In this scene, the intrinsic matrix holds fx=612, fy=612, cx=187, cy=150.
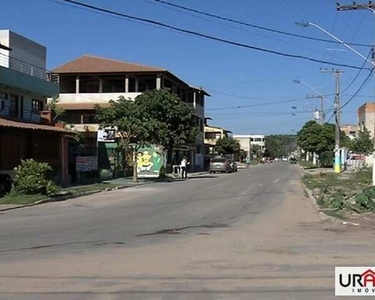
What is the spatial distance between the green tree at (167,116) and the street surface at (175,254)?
2136 cm

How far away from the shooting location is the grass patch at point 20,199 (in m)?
24.6

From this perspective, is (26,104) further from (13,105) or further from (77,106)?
(77,106)

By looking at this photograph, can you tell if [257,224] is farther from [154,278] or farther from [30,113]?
[30,113]

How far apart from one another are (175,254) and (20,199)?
1562cm

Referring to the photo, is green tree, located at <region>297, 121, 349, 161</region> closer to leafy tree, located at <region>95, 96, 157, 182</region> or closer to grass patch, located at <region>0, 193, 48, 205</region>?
leafy tree, located at <region>95, 96, 157, 182</region>

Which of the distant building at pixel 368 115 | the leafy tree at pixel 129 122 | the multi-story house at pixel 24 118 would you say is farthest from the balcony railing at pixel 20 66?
the distant building at pixel 368 115

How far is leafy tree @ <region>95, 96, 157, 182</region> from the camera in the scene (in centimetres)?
4078

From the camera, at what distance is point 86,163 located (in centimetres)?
4181

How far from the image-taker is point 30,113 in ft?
124

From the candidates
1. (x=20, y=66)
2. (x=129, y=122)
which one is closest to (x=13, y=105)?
(x=20, y=66)

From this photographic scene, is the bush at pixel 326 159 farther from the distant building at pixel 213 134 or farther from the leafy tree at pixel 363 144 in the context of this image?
the distant building at pixel 213 134

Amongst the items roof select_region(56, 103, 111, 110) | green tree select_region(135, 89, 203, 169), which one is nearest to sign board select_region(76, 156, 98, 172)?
green tree select_region(135, 89, 203, 169)

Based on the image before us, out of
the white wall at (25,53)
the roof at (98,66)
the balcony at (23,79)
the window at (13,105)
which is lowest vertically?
the window at (13,105)

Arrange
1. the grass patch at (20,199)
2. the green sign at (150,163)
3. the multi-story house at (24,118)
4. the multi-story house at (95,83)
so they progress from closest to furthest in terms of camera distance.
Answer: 1. the grass patch at (20,199)
2. the multi-story house at (24,118)
3. the green sign at (150,163)
4. the multi-story house at (95,83)
